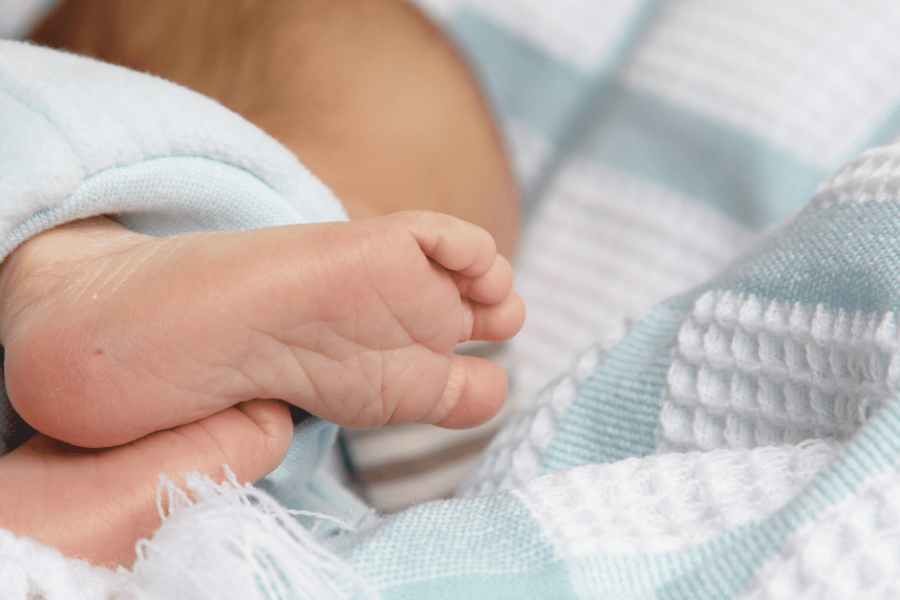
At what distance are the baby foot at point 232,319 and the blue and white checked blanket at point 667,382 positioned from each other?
5 cm

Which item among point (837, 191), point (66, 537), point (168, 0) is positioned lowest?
point (66, 537)

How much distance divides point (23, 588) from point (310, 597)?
140mm

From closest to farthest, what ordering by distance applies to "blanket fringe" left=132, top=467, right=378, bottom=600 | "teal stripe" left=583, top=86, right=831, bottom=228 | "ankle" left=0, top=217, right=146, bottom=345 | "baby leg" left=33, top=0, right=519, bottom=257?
1. "blanket fringe" left=132, top=467, right=378, bottom=600
2. "ankle" left=0, top=217, right=146, bottom=345
3. "baby leg" left=33, top=0, right=519, bottom=257
4. "teal stripe" left=583, top=86, right=831, bottom=228

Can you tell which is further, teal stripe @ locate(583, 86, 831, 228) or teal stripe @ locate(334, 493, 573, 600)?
teal stripe @ locate(583, 86, 831, 228)

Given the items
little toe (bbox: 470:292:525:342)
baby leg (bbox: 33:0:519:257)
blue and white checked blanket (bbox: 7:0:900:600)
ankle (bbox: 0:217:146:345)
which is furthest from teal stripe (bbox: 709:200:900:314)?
ankle (bbox: 0:217:146:345)

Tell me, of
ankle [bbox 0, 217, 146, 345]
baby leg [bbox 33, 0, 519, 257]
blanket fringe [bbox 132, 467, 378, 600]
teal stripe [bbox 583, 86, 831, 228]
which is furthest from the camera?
teal stripe [bbox 583, 86, 831, 228]

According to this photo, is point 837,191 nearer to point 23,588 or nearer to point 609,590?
point 609,590

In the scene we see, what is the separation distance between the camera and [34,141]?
419mm

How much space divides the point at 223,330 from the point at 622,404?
0.27 metres

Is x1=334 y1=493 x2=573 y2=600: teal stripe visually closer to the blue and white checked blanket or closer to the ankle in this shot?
the blue and white checked blanket

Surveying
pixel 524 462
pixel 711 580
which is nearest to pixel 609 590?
pixel 711 580

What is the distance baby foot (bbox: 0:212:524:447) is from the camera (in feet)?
1.24

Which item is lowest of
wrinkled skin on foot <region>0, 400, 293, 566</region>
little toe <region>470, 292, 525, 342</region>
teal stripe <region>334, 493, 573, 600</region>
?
wrinkled skin on foot <region>0, 400, 293, 566</region>

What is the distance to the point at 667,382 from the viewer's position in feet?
1.51
